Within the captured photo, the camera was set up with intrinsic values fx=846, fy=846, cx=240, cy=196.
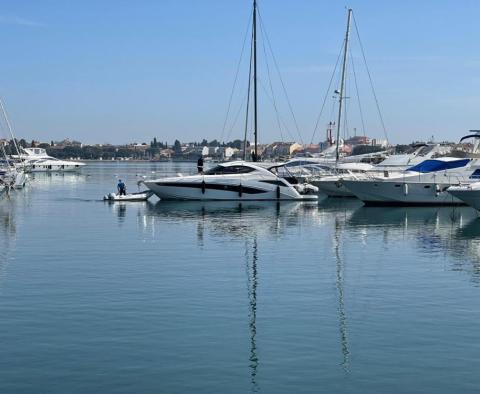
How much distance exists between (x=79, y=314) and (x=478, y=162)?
41126 mm

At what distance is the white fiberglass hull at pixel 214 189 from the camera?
180 feet

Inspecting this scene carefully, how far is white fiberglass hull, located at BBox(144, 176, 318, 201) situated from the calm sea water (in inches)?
704

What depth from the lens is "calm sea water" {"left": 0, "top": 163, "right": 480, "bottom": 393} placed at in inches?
528

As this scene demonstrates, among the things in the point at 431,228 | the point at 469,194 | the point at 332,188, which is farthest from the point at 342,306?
the point at 332,188

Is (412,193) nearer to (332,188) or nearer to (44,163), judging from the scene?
(332,188)

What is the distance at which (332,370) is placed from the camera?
45.2ft

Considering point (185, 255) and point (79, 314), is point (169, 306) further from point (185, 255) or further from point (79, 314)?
→ point (185, 255)

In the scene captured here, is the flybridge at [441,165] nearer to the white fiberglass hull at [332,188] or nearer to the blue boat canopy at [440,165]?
the blue boat canopy at [440,165]

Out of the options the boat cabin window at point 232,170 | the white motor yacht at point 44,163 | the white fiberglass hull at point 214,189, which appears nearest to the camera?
the white fiberglass hull at point 214,189

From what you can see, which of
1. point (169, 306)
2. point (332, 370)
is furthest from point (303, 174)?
point (332, 370)

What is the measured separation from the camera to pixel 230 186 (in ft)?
181

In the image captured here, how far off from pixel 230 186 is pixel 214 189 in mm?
1067

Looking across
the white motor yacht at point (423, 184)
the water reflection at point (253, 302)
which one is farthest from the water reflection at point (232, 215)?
the white motor yacht at point (423, 184)

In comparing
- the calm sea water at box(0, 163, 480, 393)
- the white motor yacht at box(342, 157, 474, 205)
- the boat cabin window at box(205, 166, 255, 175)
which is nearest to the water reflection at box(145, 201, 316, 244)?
the calm sea water at box(0, 163, 480, 393)
